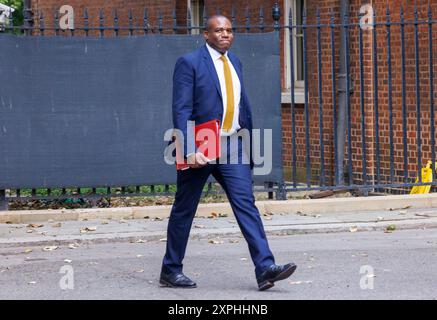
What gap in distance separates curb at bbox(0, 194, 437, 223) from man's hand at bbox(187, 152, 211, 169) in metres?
4.15

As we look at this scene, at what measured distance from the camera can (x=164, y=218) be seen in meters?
12.0

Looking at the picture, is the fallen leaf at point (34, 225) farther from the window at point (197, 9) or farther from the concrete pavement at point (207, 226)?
the window at point (197, 9)

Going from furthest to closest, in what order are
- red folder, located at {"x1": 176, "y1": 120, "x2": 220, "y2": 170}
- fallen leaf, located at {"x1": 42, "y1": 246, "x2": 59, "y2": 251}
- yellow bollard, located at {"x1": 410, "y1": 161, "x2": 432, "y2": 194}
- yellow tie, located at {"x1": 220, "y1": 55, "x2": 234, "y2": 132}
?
yellow bollard, located at {"x1": 410, "y1": 161, "x2": 432, "y2": 194} → fallen leaf, located at {"x1": 42, "y1": 246, "x2": 59, "y2": 251} → yellow tie, located at {"x1": 220, "y1": 55, "x2": 234, "y2": 132} → red folder, located at {"x1": 176, "y1": 120, "x2": 220, "y2": 170}

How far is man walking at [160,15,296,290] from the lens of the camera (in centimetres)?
788

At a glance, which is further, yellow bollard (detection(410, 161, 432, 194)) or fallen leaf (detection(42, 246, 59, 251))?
yellow bollard (detection(410, 161, 432, 194))

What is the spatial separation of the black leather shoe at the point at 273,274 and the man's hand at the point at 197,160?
0.83 meters

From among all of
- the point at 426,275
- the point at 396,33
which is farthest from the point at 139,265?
the point at 396,33

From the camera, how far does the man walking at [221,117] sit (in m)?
7.88

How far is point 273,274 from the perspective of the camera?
7809 mm

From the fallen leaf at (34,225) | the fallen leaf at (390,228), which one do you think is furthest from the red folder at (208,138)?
the fallen leaf at (34,225)

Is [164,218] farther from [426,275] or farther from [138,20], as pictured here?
[138,20]

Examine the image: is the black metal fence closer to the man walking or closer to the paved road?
the paved road

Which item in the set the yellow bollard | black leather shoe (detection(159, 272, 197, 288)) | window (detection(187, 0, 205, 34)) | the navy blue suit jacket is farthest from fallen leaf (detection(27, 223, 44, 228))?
window (detection(187, 0, 205, 34))

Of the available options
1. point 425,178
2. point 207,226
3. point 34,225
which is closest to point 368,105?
point 425,178
